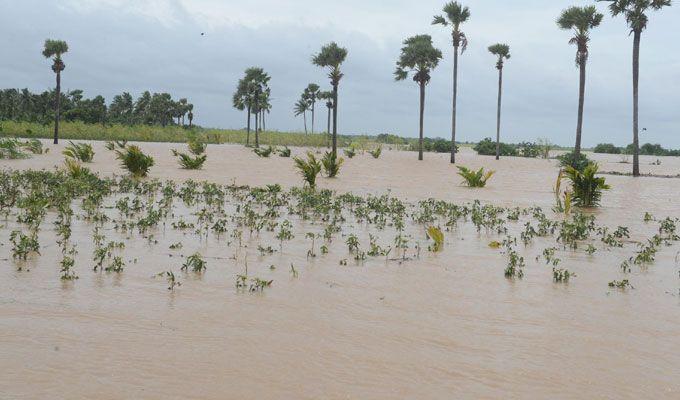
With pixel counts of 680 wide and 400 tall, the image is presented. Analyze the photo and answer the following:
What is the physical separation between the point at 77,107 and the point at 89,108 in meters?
1.51

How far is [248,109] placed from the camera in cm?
5331

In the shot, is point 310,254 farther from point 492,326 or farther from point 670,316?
point 670,316

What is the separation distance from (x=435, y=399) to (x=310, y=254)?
4446mm

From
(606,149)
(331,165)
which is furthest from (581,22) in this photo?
(606,149)

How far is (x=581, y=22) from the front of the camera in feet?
105

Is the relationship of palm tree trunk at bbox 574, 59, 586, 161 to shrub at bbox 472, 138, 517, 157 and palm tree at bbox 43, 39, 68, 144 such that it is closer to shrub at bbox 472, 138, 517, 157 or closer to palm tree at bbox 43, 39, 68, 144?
shrub at bbox 472, 138, 517, 157

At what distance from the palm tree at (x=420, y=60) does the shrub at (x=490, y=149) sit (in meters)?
13.9

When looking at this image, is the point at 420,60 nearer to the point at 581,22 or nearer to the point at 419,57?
the point at 419,57

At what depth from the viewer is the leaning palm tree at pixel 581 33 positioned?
3167 cm

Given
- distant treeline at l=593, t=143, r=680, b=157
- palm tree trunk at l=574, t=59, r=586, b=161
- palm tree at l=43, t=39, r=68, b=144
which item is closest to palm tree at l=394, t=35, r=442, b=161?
palm tree trunk at l=574, t=59, r=586, b=161

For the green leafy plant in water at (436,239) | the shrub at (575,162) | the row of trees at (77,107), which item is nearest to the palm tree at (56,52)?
the row of trees at (77,107)

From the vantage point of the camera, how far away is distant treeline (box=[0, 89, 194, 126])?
68.6m

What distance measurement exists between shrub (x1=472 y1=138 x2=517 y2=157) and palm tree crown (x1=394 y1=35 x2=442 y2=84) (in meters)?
14.3

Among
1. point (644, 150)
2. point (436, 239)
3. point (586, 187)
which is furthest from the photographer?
point (644, 150)
